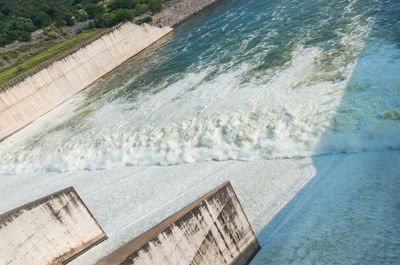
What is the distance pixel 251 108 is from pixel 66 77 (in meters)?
19.2

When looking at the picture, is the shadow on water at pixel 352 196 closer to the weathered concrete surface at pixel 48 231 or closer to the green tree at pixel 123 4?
the weathered concrete surface at pixel 48 231

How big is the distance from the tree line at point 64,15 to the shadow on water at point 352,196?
38480mm

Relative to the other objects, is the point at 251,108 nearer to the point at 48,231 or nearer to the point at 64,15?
the point at 48,231

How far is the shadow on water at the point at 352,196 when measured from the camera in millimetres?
4543

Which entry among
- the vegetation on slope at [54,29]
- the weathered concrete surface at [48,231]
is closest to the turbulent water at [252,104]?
the weathered concrete surface at [48,231]

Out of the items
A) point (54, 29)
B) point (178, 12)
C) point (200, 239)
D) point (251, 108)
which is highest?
point (54, 29)

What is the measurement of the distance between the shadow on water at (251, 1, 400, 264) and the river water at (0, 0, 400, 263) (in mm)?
50

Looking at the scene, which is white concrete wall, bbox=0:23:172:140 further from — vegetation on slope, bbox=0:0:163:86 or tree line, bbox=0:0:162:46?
tree line, bbox=0:0:162:46

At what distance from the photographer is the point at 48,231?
19.7 feet

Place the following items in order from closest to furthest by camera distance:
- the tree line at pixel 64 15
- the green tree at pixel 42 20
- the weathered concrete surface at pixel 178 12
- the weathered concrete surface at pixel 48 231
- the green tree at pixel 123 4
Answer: the weathered concrete surface at pixel 48 231 → the weathered concrete surface at pixel 178 12 → the tree line at pixel 64 15 → the green tree at pixel 123 4 → the green tree at pixel 42 20

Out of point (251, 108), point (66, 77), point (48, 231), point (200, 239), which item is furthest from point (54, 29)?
point (200, 239)

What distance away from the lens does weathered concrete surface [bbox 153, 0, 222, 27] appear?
41219mm

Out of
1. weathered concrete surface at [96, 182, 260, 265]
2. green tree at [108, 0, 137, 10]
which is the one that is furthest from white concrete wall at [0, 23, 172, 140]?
green tree at [108, 0, 137, 10]

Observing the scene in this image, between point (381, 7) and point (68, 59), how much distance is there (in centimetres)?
2158
